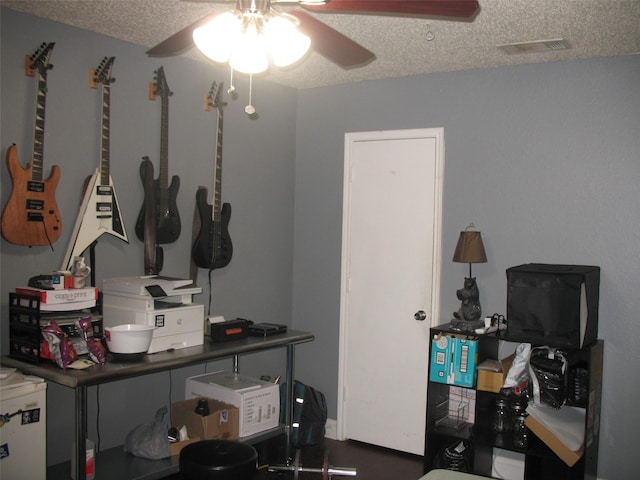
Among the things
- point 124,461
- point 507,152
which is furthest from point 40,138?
point 507,152

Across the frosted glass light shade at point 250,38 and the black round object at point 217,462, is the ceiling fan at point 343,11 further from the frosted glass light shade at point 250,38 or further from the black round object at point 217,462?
the black round object at point 217,462

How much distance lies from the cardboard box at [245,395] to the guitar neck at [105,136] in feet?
4.47

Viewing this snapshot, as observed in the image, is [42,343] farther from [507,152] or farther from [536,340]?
[507,152]

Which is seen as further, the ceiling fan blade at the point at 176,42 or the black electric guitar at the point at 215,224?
the black electric guitar at the point at 215,224

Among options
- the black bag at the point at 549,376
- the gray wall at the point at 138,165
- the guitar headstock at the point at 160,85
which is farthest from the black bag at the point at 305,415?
the guitar headstock at the point at 160,85

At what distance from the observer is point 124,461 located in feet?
10.7

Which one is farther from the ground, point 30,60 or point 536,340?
point 30,60

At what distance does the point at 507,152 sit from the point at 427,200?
60 cm

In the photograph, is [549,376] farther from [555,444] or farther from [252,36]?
[252,36]

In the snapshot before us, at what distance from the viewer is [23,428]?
2650mm

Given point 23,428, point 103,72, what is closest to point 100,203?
point 103,72

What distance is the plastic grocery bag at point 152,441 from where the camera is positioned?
3.24 m

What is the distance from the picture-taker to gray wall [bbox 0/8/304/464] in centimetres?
312

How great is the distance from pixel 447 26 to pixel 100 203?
2.04 m
